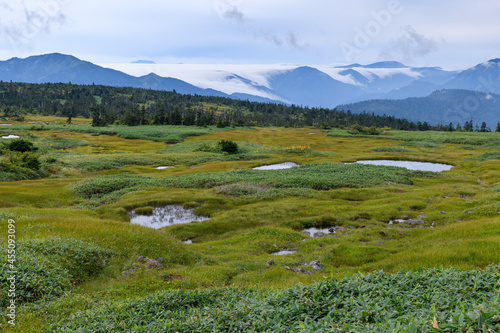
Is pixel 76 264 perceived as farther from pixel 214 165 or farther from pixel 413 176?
pixel 413 176

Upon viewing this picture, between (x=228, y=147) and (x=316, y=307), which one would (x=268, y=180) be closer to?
(x=316, y=307)

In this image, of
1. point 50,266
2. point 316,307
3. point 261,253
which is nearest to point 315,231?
point 261,253

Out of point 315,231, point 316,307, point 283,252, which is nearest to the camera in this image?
point 316,307

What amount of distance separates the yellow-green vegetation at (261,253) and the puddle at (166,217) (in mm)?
1073

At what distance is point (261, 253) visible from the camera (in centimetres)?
2319

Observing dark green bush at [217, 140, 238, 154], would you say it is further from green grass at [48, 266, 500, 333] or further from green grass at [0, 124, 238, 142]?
green grass at [48, 266, 500, 333]

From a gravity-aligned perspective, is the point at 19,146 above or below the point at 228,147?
below

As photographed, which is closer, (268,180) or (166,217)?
(166,217)

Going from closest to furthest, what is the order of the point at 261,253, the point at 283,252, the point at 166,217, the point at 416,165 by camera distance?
the point at 261,253 → the point at 283,252 → the point at 166,217 → the point at 416,165

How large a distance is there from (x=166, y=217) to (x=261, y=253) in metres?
15.5

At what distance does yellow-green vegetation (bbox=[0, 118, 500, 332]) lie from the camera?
8.80 meters

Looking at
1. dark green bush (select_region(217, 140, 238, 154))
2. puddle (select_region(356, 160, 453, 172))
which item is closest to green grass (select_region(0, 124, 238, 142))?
dark green bush (select_region(217, 140, 238, 154))

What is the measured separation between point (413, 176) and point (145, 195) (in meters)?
45.0

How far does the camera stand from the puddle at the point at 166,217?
109ft
